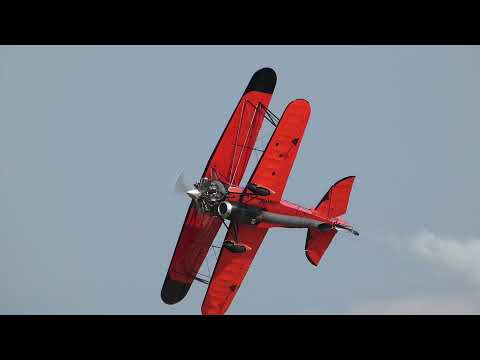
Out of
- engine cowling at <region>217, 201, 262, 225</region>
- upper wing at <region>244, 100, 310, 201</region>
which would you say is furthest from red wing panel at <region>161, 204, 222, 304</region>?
upper wing at <region>244, 100, 310, 201</region>

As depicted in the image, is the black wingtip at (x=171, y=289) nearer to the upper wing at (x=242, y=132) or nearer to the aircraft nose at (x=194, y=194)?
the upper wing at (x=242, y=132)

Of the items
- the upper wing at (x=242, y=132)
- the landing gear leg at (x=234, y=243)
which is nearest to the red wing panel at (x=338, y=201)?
the landing gear leg at (x=234, y=243)

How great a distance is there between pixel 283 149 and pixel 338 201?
5179mm

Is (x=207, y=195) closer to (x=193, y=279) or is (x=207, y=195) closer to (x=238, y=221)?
(x=238, y=221)

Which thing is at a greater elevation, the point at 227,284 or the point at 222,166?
the point at 222,166

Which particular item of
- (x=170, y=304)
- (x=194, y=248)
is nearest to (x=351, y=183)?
(x=194, y=248)

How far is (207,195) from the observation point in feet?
117

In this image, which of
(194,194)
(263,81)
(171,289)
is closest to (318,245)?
(194,194)

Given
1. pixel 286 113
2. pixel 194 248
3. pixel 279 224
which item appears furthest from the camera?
pixel 194 248

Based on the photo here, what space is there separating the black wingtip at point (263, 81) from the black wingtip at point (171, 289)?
10.5 metres

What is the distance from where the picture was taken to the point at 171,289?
40.6 m

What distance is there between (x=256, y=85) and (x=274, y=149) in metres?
4.35

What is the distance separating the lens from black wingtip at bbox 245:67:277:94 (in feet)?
124

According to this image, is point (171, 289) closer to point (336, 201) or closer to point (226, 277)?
point (226, 277)
